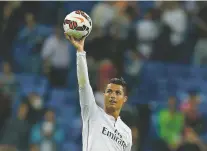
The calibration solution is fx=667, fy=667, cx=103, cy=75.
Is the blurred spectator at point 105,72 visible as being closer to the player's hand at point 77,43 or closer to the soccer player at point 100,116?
the soccer player at point 100,116

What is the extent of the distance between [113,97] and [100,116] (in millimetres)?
225

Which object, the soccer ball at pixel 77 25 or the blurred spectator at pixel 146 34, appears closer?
the soccer ball at pixel 77 25

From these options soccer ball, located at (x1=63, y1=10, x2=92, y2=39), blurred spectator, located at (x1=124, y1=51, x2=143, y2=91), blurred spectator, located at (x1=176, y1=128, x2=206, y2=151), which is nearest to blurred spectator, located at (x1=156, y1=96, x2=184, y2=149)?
blurred spectator, located at (x1=176, y1=128, x2=206, y2=151)

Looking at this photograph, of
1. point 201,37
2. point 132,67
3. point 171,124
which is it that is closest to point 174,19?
point 201,37

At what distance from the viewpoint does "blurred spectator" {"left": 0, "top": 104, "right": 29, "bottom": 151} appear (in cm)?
1195

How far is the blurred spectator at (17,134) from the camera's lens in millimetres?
11953

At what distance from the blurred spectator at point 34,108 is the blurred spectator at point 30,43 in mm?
1309

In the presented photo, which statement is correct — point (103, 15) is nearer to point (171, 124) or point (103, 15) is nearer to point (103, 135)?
point (171, 124)

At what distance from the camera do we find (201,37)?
14281 mm

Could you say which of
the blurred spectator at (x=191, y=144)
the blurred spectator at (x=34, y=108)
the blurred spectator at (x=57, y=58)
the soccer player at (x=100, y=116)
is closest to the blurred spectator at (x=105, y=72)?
the blurred spectator at (x=57, y=58)

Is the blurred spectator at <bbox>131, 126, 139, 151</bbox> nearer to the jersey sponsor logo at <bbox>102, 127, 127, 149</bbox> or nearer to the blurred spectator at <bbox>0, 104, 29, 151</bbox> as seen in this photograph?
the blurred spectator at <bbox>0, 104, 29, 151</bbox>

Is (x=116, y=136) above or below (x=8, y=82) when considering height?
below

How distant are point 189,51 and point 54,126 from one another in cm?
371

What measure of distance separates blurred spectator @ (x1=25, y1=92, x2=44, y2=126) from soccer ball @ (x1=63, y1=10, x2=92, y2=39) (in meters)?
5.77
